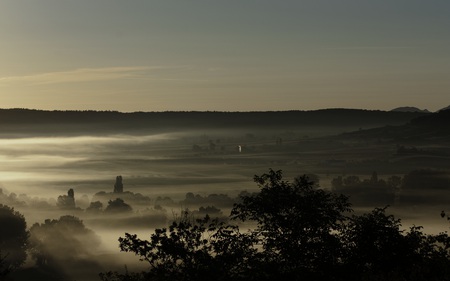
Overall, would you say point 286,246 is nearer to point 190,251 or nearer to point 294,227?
point 294,227

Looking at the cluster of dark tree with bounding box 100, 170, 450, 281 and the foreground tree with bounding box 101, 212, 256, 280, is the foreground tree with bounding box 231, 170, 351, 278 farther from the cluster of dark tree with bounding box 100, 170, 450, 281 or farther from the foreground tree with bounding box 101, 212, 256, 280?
the foreground tree with bounding box 101, 212, 256, 280

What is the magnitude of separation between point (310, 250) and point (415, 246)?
11010 millimetres

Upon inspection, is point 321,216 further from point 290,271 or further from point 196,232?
point 196,232

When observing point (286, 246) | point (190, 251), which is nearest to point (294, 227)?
point (286, 246)

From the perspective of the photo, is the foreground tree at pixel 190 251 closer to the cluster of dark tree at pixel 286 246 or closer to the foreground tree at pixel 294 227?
the cluster of dark tree at pixel 286 246

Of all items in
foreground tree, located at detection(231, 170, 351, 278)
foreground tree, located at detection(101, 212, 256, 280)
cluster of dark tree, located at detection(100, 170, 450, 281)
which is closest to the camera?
cluster of dark tree, located at detection(100, 170, 450, 281)

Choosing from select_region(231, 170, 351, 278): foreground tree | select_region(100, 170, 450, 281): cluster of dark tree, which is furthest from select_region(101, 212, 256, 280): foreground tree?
select_region(231, 170, 351, 278): foreground tree

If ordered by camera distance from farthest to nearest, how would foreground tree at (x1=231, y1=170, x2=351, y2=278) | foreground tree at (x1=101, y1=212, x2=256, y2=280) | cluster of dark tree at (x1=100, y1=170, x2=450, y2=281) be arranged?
foreground tree at (x1=101, y1=212, x2=256, y2=280), foreground tree at (x1=231, y1=170, x2=351, y2=278), cluster of dark tree at (x1=100, y1=170, x2=450, y2=281)

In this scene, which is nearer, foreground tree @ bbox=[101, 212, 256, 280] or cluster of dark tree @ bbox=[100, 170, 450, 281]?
cluster of dark tree @ bbox=[100, 170, 450, 281]

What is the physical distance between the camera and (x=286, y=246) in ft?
199

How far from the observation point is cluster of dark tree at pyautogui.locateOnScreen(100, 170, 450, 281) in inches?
2357

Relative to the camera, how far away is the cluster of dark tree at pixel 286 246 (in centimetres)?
5988

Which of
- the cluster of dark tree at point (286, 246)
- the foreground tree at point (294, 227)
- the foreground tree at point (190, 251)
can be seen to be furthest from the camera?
the foreground tree at point (190, 251)

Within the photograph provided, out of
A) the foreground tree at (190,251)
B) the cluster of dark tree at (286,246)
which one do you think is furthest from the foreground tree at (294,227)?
the foreground tree at (190,251)
